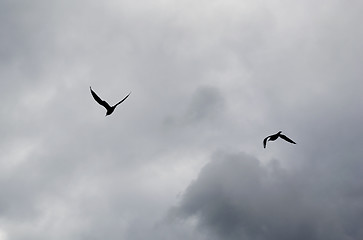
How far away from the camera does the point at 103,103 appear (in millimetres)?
60031

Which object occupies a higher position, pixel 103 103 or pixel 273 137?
pixel 103 103

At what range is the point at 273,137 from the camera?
59.5 metres

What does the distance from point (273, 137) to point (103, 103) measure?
2461 cm
